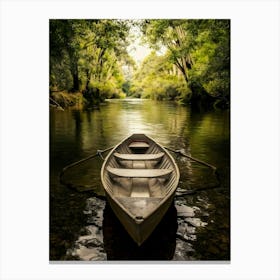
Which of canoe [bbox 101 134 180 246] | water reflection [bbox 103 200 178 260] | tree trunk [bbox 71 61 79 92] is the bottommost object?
water reflection [bbox 103 200 178 260]

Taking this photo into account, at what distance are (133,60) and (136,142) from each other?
163 centimetres

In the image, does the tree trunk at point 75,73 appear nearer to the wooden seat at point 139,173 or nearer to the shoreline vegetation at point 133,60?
the shoreline vegetation at point 133,60

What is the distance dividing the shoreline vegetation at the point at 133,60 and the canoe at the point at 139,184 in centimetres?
114

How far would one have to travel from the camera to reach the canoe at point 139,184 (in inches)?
140

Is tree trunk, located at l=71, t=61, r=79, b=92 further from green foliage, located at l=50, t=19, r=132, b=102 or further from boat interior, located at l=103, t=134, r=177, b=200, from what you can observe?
boat interior, located at l=103, t=134, r=177, b=200

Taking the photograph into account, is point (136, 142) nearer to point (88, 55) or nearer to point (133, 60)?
point (133, 60)

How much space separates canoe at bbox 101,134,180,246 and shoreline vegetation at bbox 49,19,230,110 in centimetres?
114

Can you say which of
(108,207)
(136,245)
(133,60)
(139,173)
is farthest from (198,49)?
(136,245)

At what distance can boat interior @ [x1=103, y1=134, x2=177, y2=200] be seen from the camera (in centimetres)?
473

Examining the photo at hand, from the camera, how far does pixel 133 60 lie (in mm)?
5777

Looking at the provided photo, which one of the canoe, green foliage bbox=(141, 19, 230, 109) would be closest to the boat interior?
the canoe

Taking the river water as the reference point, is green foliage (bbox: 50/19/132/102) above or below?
above
